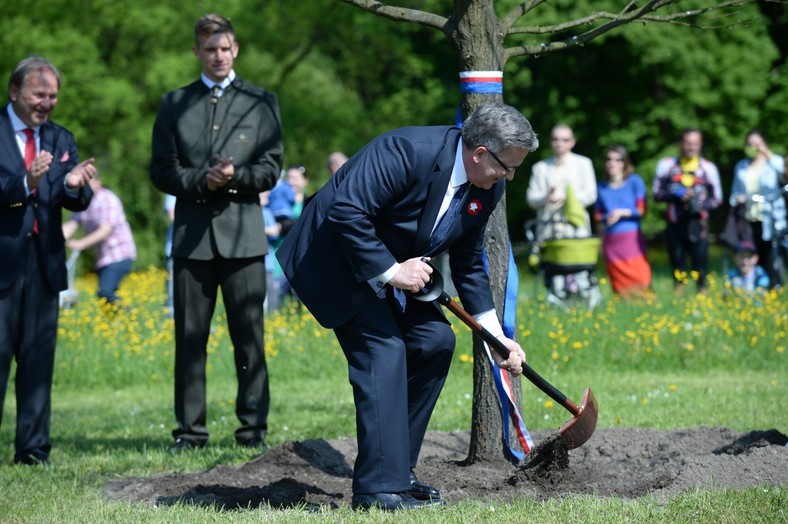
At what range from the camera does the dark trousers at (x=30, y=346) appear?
682 cm

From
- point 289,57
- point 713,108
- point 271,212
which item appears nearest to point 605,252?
point 271,212

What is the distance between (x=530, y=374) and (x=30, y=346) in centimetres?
332

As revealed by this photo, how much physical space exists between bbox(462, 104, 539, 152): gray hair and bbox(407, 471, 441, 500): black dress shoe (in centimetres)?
168

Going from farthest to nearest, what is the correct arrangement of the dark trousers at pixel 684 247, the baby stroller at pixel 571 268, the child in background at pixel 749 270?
the child in background at pixel 749 270
the dark trousers at pixel 684 247
the baby stroller at pixel 571 268

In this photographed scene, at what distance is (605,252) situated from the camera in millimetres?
12711

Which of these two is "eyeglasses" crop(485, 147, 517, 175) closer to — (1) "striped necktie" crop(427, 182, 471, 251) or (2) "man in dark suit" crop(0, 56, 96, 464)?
(1) "striped necktie" crop(427, 182, 471, 251)

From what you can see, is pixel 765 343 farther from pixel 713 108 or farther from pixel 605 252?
pixel 713 108

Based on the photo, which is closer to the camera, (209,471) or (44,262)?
(209,471)

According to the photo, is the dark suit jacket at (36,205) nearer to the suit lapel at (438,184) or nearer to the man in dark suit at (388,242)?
the man in dark suit at (388,242)

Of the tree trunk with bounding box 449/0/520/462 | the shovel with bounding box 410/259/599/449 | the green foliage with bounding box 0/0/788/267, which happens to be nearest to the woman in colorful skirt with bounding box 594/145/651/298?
the tree trunk with bounding box 449/0/520/462

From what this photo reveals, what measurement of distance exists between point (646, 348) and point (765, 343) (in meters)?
1.05

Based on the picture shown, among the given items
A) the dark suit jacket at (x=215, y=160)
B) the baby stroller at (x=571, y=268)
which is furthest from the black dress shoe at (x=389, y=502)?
the baby stroller at (x=571, y=268)

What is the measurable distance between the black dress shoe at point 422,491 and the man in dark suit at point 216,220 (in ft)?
6.19

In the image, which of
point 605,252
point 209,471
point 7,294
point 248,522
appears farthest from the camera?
point 605,252
